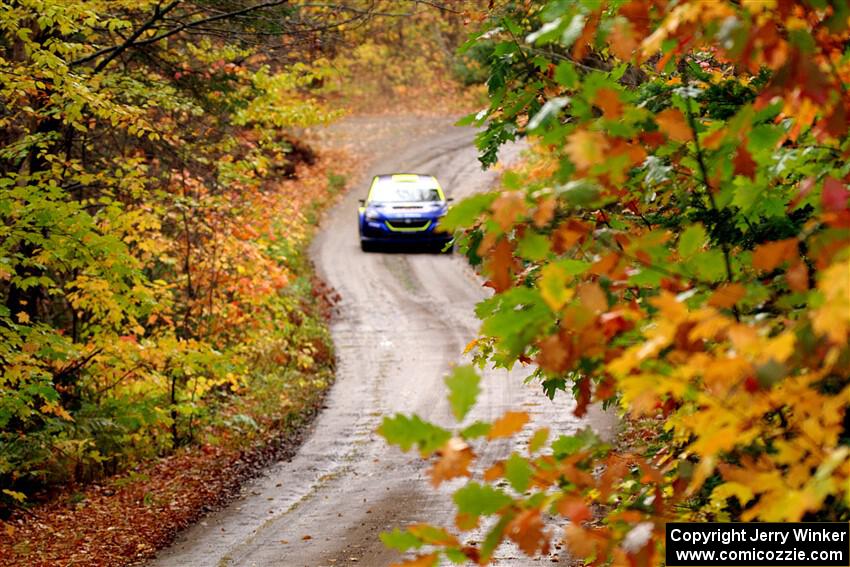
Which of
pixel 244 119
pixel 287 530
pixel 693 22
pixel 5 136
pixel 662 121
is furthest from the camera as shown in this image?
pixel 244 119

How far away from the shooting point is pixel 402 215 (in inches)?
916

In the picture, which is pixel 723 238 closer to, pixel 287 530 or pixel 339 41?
pixel 287 530

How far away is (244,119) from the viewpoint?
14328 millimetres

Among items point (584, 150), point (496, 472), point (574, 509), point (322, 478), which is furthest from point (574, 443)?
point (322, 478)

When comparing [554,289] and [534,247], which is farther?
[534,247]

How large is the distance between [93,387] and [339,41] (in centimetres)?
589

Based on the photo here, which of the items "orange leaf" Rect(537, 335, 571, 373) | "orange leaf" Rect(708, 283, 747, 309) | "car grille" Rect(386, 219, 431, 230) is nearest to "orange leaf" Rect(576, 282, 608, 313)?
"orange leaf" Rect(537, 335, 571, 373)

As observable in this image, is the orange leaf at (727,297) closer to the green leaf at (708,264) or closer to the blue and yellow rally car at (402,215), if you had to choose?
the green leaf at (708,264)

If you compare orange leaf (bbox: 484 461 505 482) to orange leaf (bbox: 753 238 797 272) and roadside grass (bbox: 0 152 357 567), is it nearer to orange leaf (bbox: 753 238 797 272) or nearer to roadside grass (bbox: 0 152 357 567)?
orange leaf (bbox: 753 238 797 272)

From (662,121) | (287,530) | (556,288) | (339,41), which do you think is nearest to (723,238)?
(662,121)

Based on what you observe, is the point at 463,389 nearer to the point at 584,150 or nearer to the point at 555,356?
the point at 555,356

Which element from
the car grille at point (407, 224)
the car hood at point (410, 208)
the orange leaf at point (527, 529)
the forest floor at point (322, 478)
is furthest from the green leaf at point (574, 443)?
the car grille at point (407, 224)

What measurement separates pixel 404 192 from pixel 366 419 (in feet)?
36.2

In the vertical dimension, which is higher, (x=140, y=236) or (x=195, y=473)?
(x=140, y=236)
